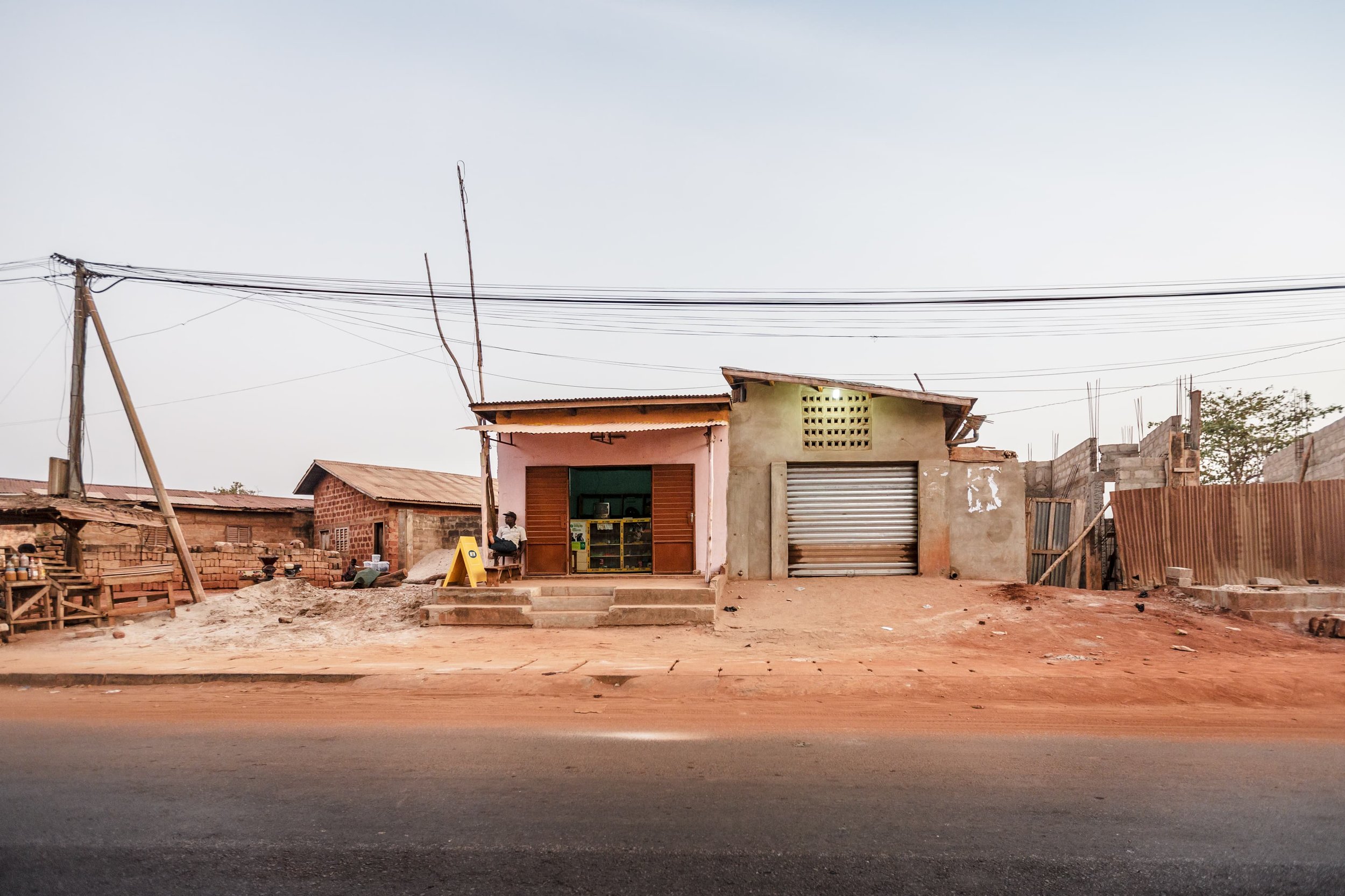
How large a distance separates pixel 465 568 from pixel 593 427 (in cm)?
346

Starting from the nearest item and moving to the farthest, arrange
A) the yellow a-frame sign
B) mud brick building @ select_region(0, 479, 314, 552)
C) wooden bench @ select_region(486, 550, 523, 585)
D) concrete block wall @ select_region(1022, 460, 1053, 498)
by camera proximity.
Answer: the yellow a-frame sign → wooden bench @ select_region(486, 550, 523, 585) → concrete block wall @ select_region(1022, 460, 1053, 498) → mud brick building @ select_region(0, 479, 314, 552)

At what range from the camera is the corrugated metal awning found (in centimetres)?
1406

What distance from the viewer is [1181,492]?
12930mm

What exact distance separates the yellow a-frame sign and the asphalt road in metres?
7.87

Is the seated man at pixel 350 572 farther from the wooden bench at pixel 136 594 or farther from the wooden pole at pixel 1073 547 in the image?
the wooden pole at pixel 1073 547

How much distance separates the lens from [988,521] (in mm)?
15094

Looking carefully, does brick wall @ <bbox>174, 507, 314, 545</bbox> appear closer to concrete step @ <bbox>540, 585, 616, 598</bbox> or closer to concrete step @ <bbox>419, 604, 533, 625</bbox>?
concrete step @ <bbox>419, 604, 533, 625</bbox>

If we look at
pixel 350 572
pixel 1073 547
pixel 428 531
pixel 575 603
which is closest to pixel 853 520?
pixel 1073 547

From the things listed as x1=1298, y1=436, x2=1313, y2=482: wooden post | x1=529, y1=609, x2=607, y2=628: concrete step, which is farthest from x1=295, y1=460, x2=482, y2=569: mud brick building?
x1=1298, y1=436, x2=1313, y2=482: wooden post

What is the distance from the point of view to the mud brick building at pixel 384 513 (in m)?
Answer: 24.9

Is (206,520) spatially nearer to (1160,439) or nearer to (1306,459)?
(1160,439)

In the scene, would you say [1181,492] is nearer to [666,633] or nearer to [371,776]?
[666,633]

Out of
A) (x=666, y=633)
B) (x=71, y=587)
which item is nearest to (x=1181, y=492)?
(x=666, y=633)

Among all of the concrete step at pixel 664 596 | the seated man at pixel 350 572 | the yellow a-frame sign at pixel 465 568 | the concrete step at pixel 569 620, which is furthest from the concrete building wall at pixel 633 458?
the seated man at pixel 350 572
